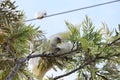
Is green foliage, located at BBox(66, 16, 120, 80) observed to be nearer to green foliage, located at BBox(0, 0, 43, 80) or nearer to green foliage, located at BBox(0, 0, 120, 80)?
green foliage, located at BBox(0, 0, 120, 80)

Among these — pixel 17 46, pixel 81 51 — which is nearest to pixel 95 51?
pixel 81 51

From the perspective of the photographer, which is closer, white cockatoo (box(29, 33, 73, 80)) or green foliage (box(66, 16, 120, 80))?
green foliage (box(66, 16, 120, 80))

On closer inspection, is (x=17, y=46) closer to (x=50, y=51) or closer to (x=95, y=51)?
(x=50, y=51)

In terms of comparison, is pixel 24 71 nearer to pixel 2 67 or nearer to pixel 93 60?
pixel 2 67

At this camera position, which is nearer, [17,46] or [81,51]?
[81,51]

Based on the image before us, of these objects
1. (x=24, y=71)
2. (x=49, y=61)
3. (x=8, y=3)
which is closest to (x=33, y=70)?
(x=24, y=71)

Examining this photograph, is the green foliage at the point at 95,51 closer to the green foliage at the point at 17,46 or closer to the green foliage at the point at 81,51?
the green foliage at the point at 81,51

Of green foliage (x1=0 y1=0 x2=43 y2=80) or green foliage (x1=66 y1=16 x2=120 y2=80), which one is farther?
green foliage (x1=0 y1=0 x2=43 y2=80)

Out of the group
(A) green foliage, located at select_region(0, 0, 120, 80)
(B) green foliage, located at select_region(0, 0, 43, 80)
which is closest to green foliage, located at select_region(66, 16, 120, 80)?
(A) green foliage, located at select_region(0, 0, 120, 80)

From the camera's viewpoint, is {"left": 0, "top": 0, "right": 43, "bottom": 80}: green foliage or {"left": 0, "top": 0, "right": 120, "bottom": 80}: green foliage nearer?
{"left": 0, "top": 0, "right": 120, "bottom": 80}: green foliage

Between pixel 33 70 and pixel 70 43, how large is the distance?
57cm

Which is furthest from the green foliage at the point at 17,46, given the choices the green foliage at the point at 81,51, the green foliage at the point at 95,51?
the green foliage at the point at 95,51

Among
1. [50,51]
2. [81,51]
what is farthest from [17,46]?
[81,51]

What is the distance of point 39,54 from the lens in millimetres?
2146
